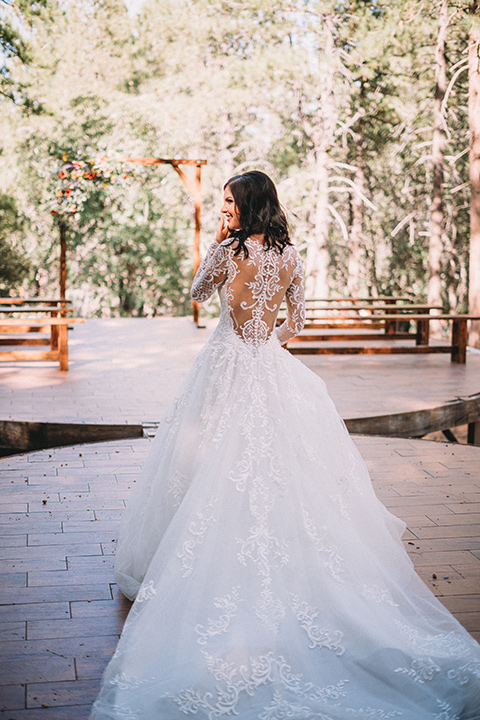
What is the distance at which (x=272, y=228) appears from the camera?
7.75ft

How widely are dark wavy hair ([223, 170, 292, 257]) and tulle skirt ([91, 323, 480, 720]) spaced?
36 cm

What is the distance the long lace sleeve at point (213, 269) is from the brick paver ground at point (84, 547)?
3.83ft

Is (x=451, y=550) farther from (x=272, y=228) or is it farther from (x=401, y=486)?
(x=272, y=228)

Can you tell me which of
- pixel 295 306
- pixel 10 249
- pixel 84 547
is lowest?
pixel 84 547

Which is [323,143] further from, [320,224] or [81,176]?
[81,176]

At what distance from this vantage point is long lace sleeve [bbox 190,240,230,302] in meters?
2.38

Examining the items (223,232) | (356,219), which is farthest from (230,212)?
(356,219)

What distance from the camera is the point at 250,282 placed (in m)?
2.43

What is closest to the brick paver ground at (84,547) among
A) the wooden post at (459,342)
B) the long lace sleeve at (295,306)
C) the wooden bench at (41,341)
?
the long lace sleeve at (295,306)

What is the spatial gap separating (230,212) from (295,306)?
49 centimetres

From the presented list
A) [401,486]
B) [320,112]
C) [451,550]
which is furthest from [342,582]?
[320,112]

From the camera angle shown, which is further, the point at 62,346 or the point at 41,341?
the point at 41,341

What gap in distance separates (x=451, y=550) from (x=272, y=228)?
5.26 ft

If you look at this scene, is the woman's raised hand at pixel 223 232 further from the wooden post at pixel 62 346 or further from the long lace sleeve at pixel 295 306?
the wooden post at pixel 62 346
